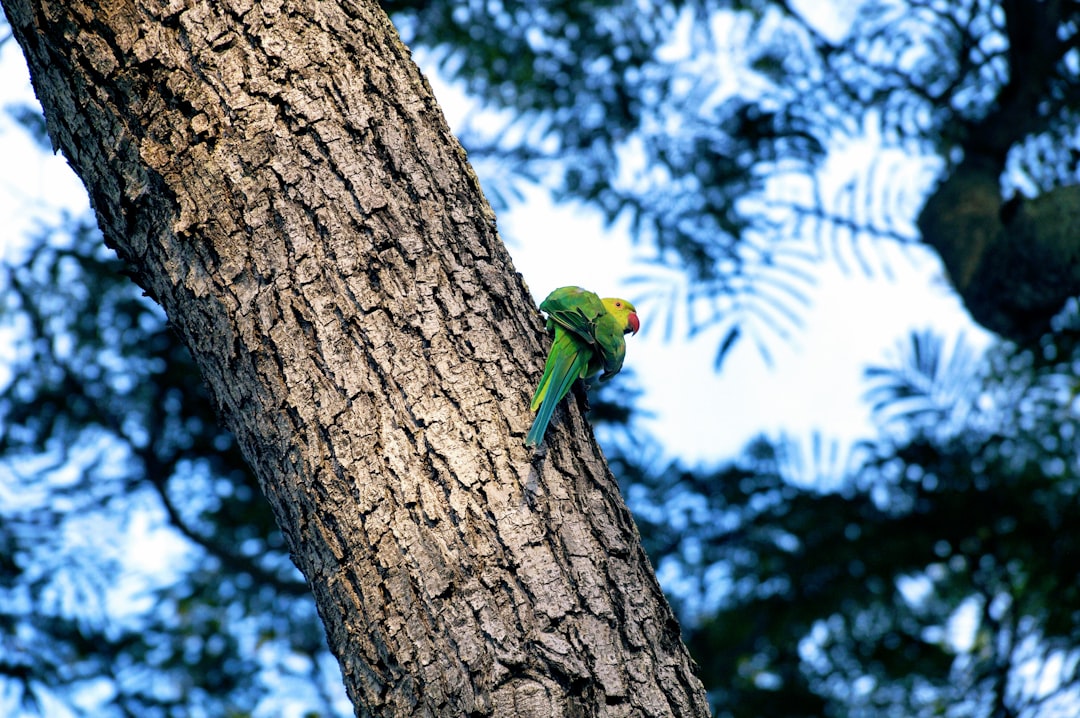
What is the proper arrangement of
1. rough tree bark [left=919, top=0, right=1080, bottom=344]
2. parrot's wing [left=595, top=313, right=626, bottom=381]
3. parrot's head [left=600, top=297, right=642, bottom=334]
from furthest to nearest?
rough tree bark [left=919, top=0, right=1080, bottom=344]
parrot's head [left=600, top=297, right=642, bottom=334]
parrot's wing [left=595, top=313, right=626, bottom=381]

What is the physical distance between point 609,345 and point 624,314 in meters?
0.89

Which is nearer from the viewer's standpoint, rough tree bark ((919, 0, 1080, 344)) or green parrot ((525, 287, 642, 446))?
green parrot ((525, 287, 642, 446))

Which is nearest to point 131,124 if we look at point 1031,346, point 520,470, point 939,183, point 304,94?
point 304,94

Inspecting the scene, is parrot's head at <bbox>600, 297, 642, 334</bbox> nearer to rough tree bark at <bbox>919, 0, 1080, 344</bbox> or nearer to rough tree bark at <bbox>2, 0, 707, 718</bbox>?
rough tree bark at <bbox>2, 0, 707, 718</bbox>

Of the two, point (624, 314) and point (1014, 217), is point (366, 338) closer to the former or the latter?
point (624, 314)

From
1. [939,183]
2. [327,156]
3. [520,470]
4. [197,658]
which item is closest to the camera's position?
[520,470]

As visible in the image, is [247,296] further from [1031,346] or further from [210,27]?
[1031,346]

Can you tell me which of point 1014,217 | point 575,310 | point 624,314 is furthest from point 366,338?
point 1014,217

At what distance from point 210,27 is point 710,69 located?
379cm

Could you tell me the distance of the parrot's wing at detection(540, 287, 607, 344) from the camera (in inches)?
92.2

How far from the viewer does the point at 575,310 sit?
96.7 inches

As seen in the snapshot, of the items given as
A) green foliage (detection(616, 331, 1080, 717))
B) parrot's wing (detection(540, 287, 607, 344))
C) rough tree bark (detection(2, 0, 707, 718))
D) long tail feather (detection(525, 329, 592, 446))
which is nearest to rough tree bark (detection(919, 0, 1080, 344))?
green foliage (detection(616, 331, 1080, 717))

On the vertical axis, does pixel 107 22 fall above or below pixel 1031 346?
below

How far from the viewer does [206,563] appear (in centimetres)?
525
